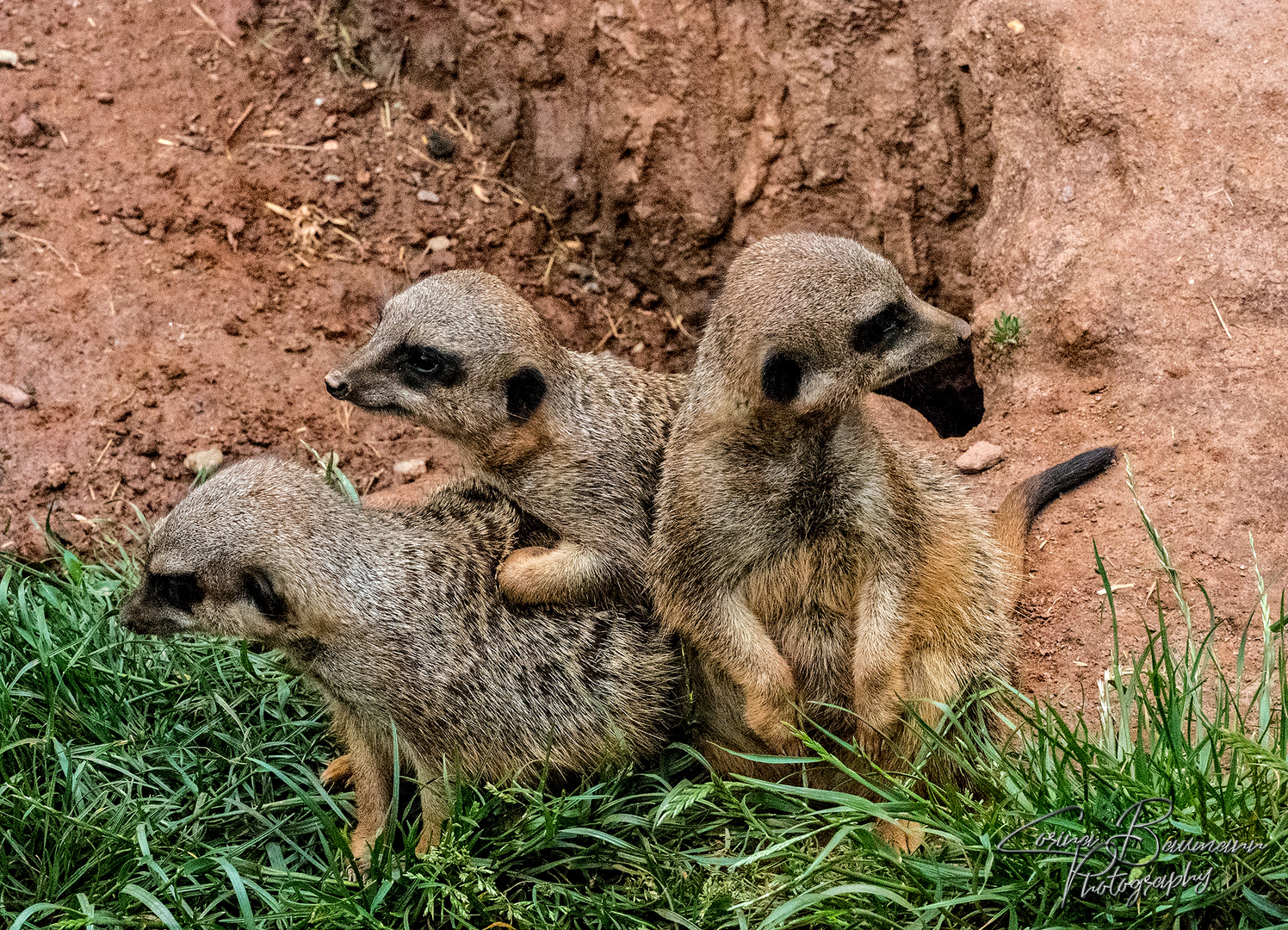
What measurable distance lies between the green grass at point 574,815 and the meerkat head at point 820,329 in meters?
0.81

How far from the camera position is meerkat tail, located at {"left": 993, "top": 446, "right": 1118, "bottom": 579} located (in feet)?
11.1

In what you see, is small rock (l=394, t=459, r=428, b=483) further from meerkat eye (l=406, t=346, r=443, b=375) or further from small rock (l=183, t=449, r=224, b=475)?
meerkat eye (l=406, t=346, r=443, b=375)

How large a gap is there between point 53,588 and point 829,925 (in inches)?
124

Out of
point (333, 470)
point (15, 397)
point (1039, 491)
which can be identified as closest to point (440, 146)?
point (333, 470)

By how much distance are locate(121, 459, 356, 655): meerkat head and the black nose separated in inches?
15.6

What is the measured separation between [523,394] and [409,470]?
1379mm

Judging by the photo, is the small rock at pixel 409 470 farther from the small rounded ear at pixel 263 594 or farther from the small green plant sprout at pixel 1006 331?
the small green plant sprout at pixel 1006 331

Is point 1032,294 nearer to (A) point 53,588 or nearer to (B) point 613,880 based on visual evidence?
(B) point 613,880

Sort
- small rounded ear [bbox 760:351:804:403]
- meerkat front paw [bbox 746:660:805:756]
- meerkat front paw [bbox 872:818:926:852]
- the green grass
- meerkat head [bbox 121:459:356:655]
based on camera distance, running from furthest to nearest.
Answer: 1. meerkat front paw [bbox 746:660:805:756]
2. meerkat head [bbox 121:459:356:655]
3. small rounded ear [bbox 760:351:804:403]
4. meerkat front paw [bbox 872:818:926:852]
5. the green grass

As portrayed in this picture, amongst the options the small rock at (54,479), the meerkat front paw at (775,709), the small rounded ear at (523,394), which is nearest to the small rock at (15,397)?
the small rock at (54,479)

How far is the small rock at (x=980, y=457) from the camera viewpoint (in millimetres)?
3740

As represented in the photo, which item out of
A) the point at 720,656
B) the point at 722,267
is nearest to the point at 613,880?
the point at 720,656

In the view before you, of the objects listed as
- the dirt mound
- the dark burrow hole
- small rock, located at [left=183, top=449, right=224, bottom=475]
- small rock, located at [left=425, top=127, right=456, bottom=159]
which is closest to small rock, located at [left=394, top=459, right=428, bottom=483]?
the dirt mound

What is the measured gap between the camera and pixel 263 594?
310 centimetres
